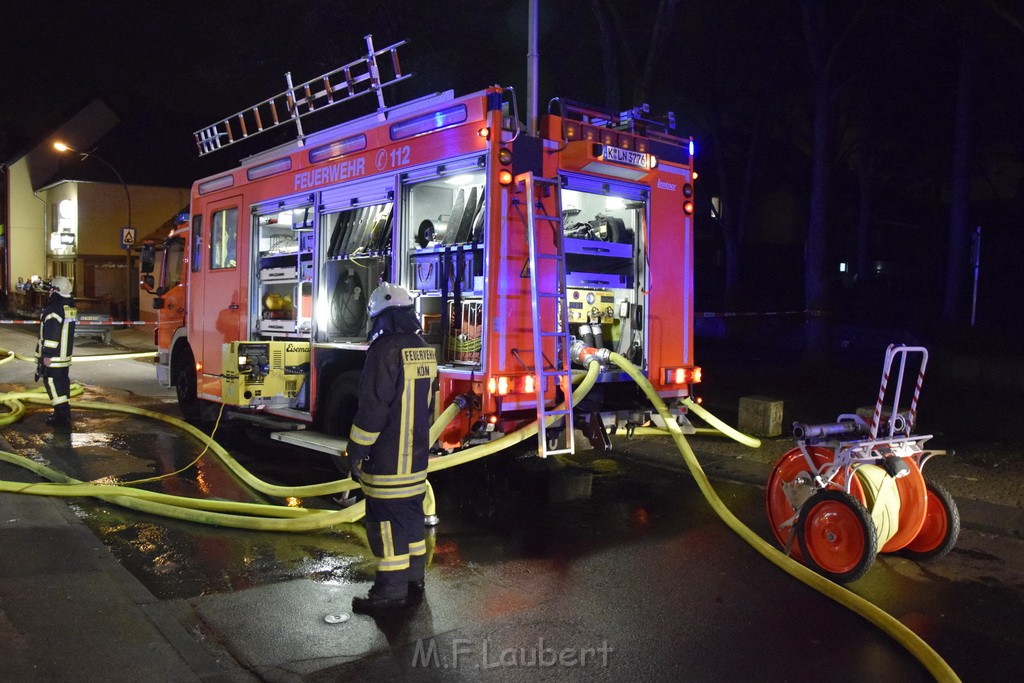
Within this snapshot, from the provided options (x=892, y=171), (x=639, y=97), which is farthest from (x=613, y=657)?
(x=892, y=171)

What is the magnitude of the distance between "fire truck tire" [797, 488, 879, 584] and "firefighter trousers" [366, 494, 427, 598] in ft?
7.58

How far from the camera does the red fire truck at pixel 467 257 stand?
232 inches

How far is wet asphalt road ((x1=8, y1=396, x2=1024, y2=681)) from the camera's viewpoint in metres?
3.73

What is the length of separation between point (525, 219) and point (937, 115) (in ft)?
58.1

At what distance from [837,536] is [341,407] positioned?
4306mm

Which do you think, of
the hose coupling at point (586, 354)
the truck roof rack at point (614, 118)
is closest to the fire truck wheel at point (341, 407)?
the hose coupling at point (586, 354)

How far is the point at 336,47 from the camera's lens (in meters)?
17.1

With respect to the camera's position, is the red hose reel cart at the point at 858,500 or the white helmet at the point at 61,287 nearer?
the red hose reel cart at the point at 858,500

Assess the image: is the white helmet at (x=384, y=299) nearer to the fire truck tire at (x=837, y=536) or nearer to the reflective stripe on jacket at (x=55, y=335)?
the fire truck tire at (x=837, y=536)

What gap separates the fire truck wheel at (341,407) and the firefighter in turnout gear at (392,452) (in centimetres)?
273

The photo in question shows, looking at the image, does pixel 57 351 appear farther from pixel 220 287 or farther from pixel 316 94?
pixel 316 94

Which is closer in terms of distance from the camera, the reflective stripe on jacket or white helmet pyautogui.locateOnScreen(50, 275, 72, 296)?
the reflective stripe on jacket

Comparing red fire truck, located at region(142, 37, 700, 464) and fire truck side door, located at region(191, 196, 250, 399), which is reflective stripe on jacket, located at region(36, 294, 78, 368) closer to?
fire truck side door, located at region(191, 196, 250, 399)

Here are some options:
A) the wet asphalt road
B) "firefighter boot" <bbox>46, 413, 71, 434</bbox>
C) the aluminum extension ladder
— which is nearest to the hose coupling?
the wet asphalt road
